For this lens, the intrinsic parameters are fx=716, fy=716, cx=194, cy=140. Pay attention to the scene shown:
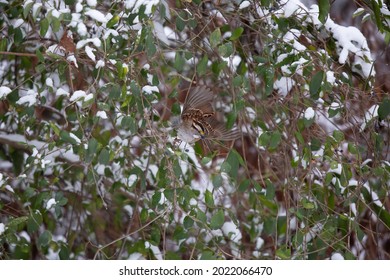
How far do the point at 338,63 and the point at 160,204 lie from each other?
2.20 ft

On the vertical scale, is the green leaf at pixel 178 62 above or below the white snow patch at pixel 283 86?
above

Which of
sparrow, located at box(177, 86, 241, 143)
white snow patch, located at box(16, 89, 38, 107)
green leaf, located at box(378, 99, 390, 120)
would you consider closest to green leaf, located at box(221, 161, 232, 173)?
sparrow, located at box(177, 86, 241, 143)

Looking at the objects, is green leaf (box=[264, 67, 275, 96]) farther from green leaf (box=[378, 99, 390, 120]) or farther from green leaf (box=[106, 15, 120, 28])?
green leaf (box=[106, 15, 120, 28])

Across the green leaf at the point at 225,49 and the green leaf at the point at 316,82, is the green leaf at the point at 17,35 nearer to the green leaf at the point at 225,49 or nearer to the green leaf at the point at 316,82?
the green leaf at the point at 225,49

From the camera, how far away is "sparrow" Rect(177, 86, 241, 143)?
1821 millimetres

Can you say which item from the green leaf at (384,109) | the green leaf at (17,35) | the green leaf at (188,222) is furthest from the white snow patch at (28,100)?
the green leaf at (384,109)

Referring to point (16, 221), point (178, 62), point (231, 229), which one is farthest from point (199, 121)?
point (231, 229)

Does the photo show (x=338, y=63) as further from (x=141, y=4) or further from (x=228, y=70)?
(x=141, y=4)

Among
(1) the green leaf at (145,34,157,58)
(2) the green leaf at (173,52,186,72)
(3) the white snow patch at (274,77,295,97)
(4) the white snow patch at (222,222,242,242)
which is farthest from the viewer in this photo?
(4) the white snow patch at (222,222,242,242)

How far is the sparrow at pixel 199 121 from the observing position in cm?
182

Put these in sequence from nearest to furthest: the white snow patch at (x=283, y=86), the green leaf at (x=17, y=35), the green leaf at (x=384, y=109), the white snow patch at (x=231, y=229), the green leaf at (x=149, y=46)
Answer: the green leaf at (x=149, y=46)
the green leaf at (x=384, y=109)
the green leaf at (x=17, y=35)
the white snow patch at (x=283, y=86)
the white snow patch at (x=231, y=229)

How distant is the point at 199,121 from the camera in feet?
5.98

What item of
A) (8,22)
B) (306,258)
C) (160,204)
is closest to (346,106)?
(306,258)

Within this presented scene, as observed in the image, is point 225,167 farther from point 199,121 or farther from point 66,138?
point 66,138
